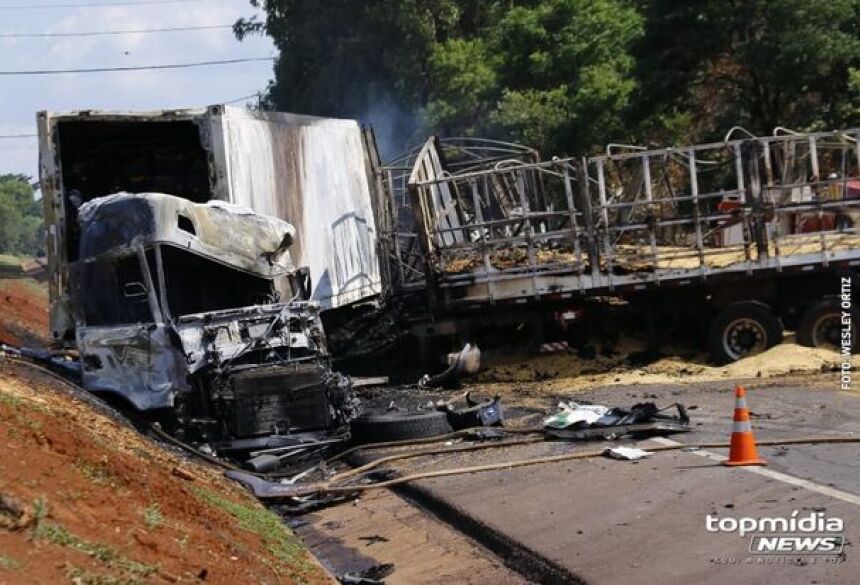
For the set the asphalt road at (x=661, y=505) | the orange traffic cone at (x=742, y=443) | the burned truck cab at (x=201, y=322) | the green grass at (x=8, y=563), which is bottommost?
the asphalt road at (x=661, y=505)

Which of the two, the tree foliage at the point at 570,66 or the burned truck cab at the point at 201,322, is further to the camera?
the tree foliage at the point at 570,66

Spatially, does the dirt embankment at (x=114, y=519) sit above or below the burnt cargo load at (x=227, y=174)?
below

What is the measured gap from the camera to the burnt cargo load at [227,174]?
15.7 meters

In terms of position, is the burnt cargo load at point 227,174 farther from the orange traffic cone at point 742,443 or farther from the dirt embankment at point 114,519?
the orange traffic cone at point 742,443

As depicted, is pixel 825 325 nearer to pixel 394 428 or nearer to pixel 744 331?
pixel 744 331

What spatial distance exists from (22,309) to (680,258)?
24.6 meters

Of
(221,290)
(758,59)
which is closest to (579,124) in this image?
(758,59)

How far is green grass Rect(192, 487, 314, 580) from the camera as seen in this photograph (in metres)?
8.09

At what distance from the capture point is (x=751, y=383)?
50.1 feet

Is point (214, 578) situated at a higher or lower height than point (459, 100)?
lower

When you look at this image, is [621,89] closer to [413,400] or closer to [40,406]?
[413,400]

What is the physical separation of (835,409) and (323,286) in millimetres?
8021

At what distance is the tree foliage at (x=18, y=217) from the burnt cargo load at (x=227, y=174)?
80569 mm

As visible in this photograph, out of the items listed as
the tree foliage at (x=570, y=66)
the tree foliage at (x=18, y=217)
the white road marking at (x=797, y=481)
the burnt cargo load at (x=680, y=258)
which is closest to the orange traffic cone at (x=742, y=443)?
the white road marking at (x=797, y=481)
